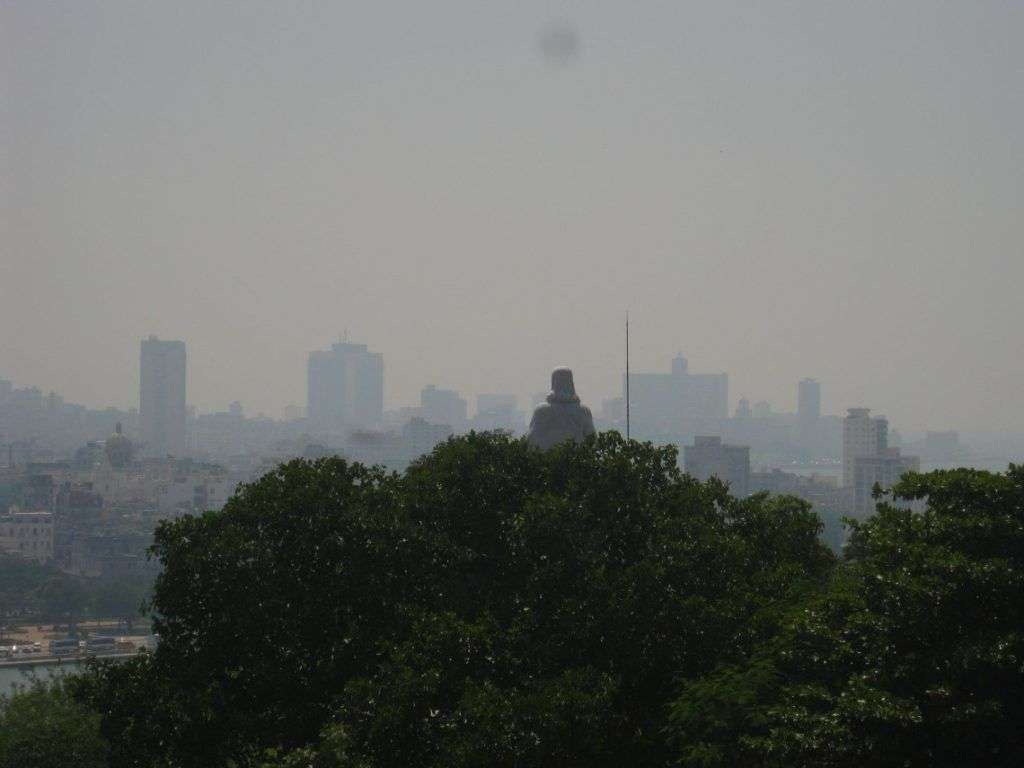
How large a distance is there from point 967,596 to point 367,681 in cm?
436

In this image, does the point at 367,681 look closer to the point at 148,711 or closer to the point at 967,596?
the point at 148,711

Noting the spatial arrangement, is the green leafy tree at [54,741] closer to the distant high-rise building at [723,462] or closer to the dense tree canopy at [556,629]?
the dense tree canopy at [556,629]

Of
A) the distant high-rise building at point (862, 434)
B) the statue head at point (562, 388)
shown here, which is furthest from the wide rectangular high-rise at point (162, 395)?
the statue head at point (562, 388)

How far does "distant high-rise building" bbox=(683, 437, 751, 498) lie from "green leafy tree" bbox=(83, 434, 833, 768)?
98.1 metres

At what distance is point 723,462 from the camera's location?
367ft

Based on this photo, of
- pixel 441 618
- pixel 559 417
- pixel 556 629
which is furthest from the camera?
pixel 559 417

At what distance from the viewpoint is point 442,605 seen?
11492mm

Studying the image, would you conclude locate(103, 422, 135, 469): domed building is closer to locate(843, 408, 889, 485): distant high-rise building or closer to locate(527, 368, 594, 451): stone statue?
locate(843, 408, 889, 485): distant high-rise building

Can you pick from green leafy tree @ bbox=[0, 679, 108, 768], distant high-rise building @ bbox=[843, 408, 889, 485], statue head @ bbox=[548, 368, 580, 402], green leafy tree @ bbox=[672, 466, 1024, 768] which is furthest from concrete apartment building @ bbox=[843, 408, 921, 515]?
green leafy tree @ bbox=[672, 466, 1024, 768]

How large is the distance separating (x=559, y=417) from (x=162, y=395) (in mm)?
181610

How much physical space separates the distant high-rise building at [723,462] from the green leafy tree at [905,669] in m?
99.6

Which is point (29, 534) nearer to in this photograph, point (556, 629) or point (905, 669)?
point (556, 629)

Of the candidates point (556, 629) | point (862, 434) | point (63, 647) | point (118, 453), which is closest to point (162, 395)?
point (118, 453)

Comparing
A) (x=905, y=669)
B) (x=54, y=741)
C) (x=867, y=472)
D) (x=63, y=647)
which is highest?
(x=867, y=472)
